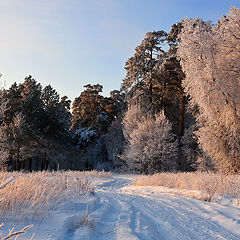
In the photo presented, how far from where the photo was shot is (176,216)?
371 centimetres

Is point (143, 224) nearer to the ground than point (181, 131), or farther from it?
nearer to the ground

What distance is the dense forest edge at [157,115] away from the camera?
1303 centimetres

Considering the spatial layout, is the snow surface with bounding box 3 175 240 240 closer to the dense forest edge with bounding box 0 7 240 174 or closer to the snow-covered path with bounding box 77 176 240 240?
the snow-covered path with bounding box 77 176 240 240

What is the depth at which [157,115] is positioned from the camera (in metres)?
24.1

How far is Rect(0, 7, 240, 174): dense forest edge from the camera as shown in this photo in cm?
1303

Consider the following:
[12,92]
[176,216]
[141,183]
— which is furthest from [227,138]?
[12,92]

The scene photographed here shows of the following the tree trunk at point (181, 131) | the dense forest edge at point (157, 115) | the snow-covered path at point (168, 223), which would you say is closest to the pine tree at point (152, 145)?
the dense forest edge at point (157, 115)

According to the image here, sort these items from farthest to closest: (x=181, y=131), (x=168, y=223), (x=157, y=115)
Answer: (x=181, y=131) < (x=157, y=115) < (x=168, y=223)

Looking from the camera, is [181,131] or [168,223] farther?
[181,131]

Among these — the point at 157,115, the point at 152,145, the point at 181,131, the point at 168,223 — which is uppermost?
the point at 157,115

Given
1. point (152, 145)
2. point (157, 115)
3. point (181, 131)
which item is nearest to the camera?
point (152, 145)

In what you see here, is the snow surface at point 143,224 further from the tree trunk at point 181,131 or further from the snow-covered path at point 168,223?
the tree trunk at point 181,131

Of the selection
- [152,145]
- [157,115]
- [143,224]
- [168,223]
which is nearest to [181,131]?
[157,115]

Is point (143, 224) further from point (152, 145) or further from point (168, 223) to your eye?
point (152, 145)
